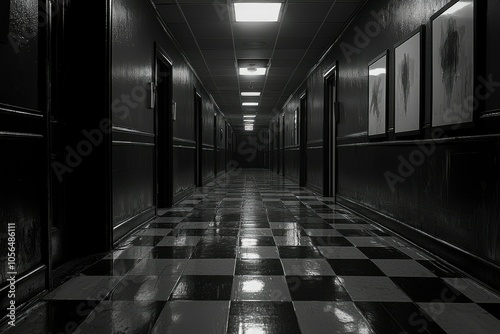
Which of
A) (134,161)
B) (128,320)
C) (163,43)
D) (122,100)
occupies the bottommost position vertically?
(128,320)

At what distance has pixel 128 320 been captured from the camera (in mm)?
1866

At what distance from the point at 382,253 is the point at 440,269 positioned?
508mm

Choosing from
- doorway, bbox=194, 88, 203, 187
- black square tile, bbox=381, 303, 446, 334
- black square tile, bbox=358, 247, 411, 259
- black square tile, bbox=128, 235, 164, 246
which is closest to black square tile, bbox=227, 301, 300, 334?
black square tile, bbox=381, 303, 446, 334

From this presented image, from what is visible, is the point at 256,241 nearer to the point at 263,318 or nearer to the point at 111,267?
the point at 111,267

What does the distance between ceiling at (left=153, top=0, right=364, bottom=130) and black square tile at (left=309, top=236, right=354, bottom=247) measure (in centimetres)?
284

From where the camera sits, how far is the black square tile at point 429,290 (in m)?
2.15

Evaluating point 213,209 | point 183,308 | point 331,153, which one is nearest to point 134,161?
point 213,209

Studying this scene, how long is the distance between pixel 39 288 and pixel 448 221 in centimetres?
272

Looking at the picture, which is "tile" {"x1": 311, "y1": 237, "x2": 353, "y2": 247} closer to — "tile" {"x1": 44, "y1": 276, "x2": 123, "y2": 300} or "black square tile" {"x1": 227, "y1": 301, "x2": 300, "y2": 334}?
"black square tile" {"x1": 227, "y1": 301, "x2": 300, "y2": 334}

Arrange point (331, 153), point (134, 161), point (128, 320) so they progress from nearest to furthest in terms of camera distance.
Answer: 1. point (128, 320)
2. point (134, 161)
3. point (331, 153)

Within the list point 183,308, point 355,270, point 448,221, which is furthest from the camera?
point 448,221

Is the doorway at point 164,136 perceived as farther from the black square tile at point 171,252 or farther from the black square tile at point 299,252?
the black square tile at point 299,252

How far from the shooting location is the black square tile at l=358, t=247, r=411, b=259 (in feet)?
10.1

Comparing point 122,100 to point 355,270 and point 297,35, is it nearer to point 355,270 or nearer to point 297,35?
point 355,270
